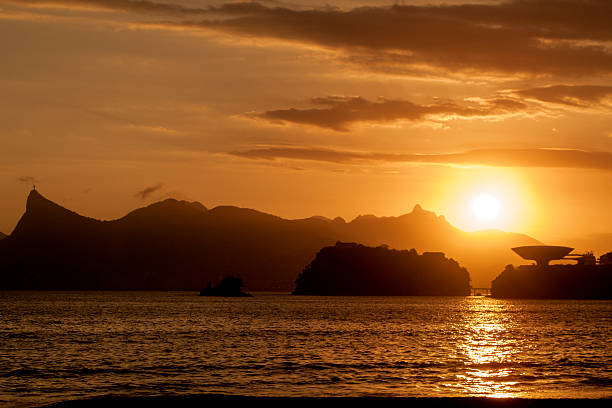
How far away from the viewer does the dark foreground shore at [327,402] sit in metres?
46.0

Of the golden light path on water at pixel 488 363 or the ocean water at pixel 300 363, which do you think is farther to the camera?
the ocean water at pixel 300 363

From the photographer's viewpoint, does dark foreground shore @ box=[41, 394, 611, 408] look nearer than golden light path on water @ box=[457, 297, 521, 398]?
Yes

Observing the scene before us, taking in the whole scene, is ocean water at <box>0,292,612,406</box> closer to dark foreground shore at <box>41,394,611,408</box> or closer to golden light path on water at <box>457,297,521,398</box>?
golden light path on water at <box>457,297,521,398</box>

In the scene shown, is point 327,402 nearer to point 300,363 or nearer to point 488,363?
point 300,363

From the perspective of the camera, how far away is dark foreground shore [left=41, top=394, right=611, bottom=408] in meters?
46.0

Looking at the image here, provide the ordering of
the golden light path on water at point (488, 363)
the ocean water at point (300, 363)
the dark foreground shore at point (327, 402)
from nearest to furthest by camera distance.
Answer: the dark foreground shore at point (327, 402)
the golden light path on water at point (488, 363)
the ocean water at point (300, 363)

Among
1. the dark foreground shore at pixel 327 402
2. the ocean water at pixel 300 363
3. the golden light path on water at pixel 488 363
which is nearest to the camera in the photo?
the dark foreground shore at pixel 327 402

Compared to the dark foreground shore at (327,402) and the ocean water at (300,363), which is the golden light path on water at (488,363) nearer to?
the ocean water at (300,363)

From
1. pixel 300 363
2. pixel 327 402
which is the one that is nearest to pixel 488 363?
pixel 300 363

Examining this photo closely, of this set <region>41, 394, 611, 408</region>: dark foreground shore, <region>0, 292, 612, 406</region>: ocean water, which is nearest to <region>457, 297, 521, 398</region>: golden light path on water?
<region>0, 292, 612, 406</region>: ocean water

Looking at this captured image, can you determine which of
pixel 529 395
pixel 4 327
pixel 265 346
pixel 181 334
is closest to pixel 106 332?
pixel 181 334

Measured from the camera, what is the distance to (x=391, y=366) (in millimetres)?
74375

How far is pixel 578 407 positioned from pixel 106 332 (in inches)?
3518

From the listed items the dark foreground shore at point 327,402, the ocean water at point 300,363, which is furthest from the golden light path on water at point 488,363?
the dark foreground shore at point 327,402
